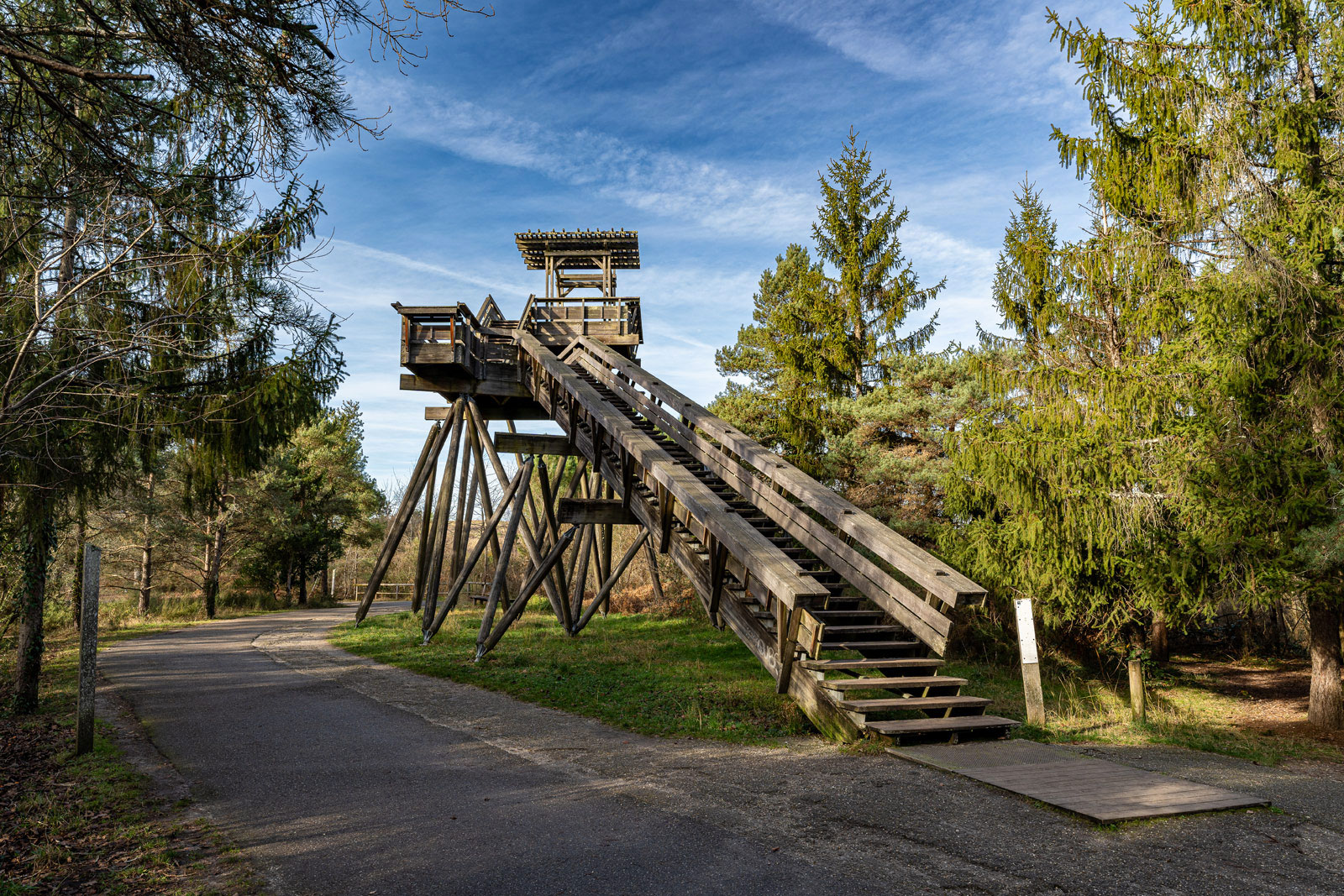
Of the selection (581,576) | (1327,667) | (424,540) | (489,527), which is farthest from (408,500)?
(1327,667)

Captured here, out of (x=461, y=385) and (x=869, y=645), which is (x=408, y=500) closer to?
(x=461, y=385)

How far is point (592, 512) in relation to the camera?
11.8 metres

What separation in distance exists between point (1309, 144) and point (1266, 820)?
8.80 metres

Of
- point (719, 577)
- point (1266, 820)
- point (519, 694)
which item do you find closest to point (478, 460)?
point (519, 694)

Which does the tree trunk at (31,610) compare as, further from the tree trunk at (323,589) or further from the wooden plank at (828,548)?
the tree trunk at (323,589)

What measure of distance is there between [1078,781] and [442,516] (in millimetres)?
12049

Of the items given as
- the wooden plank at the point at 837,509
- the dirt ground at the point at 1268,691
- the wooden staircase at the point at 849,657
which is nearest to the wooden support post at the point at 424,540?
the wooden plank at the point at 837,509

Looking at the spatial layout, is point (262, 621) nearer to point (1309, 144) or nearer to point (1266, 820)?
point (1266, 820)

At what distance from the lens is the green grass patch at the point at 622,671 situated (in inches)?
304

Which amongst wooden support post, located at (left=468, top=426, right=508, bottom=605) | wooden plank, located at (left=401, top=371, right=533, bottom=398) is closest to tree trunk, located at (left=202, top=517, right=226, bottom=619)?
wooden plank, located at (left=401, top=371, right=533, bottom=398)

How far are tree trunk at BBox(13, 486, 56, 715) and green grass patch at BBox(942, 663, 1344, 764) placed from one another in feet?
36.1

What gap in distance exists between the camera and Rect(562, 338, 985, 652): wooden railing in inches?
268

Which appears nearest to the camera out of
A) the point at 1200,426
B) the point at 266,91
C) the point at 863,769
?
the point at 266,91

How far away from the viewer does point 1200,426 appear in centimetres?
909
